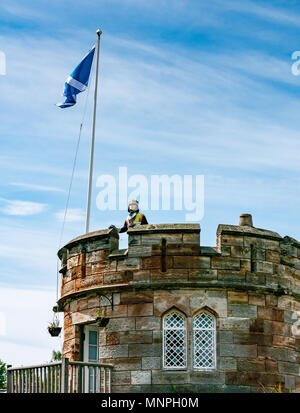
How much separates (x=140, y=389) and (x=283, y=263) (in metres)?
4.94

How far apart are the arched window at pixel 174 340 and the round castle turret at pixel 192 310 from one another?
0.08ft

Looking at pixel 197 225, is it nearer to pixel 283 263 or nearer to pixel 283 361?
pixel 283 263

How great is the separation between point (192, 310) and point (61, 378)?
12.1 ft

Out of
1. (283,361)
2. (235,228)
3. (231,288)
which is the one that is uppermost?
(235,228)

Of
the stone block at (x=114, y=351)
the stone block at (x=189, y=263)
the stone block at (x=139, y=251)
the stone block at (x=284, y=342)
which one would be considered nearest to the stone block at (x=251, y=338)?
the stone block at (x=284, y=342)

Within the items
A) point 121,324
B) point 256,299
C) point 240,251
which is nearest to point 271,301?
point 256,299

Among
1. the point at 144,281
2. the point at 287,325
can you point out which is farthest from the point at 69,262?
the point at 287,325

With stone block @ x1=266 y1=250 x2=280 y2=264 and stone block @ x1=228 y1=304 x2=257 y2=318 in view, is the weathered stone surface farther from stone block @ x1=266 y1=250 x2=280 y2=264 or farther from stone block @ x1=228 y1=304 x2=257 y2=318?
stone block @ x1=266 y1=250 x2=280 y2=264

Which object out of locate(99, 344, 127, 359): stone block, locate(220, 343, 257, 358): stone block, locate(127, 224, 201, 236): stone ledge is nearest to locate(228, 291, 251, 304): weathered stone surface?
locate(220, 343, 257, 358): stone block

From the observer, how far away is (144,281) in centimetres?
2142

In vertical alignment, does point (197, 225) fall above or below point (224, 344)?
above
